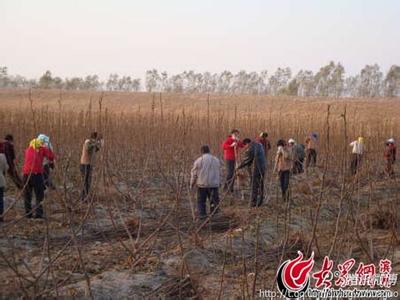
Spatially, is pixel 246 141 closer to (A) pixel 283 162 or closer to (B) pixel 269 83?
(A) pixel 283 162

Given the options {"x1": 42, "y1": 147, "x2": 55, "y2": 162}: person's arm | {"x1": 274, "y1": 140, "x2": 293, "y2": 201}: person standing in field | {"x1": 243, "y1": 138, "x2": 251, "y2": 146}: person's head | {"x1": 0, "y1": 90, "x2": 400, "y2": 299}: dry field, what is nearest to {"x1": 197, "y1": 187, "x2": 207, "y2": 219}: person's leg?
{"x1": 0, "y1": 90, "x2": 400, "y2": 299}: dry field

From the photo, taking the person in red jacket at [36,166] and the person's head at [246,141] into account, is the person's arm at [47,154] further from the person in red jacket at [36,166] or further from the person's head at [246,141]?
the person's head at [246,141]

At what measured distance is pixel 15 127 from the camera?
492 inches

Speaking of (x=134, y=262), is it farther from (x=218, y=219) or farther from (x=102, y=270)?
(x=218, y=219)

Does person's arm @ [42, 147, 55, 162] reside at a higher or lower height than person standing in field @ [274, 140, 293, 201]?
higher

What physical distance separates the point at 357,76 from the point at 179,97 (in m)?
31.6

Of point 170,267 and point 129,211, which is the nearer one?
point 170,267

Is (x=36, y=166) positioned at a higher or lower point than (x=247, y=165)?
higher

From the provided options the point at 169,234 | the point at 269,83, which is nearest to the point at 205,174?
the point at 169,234

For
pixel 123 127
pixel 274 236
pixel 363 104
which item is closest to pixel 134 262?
pixel 274 236

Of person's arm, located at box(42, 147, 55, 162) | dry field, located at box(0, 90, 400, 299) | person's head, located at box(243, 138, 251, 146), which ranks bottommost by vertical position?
dry field, located at box(0, 90, 400, 299)

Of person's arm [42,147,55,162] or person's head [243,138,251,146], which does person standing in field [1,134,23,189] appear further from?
person's head [243,138,251,146]

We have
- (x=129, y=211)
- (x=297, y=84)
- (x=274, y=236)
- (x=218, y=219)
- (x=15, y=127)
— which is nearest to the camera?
(x=274, y=236)

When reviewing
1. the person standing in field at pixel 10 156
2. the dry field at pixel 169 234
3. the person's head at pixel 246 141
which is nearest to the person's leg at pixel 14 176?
the person standing in field at pixel 10 156
